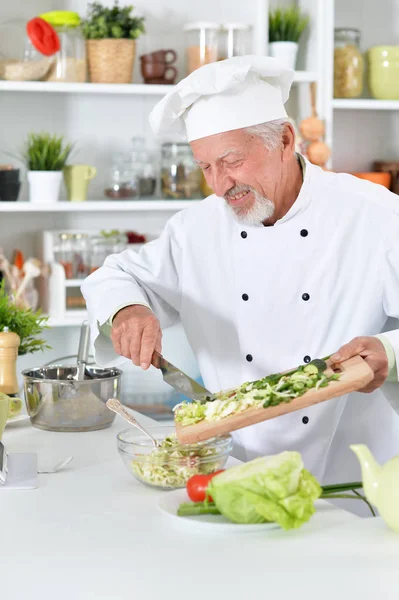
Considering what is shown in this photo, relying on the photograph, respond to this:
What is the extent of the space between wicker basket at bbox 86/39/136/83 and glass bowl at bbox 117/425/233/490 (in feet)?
7.35

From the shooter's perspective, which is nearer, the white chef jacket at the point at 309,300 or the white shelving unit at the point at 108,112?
the white chef jacket at the point at 309,300

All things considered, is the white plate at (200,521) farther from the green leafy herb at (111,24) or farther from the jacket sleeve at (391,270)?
the green leafy herb at (111,24)

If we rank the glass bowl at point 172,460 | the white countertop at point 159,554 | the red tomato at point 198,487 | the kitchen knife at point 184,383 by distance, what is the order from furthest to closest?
the kitchen knife at point 184,383
the glass bowl at point 172,460
the red tomato at point 198,487
the white countertop at point 159,554

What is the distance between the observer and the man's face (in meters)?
1.99

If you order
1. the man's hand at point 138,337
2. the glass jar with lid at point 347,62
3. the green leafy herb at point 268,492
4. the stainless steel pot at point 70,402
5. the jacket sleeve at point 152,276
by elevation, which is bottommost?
the stainless steel pot at point 70,402

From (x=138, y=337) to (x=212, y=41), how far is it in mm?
2083

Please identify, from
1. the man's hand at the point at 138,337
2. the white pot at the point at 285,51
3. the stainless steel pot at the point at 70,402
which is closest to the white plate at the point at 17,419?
the stainless steel pot at the point at 70,402

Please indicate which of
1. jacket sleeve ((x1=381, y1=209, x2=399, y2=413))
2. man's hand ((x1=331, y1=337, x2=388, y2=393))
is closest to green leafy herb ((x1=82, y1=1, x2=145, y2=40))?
jacket sleeve ((x1=381, y1=209, x2=399, y2=413))

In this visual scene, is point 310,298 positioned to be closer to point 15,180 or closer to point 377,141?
point 15,180

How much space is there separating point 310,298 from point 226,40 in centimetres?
189

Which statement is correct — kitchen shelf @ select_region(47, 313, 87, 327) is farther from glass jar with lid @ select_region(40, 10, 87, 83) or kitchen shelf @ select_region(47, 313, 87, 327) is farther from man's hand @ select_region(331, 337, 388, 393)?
man's hand @ select_region(331, 337, 388, 393)

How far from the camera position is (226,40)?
3662 millimetres

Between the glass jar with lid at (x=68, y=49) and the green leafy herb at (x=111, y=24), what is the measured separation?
0.04m

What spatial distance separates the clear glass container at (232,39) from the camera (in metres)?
3.63
